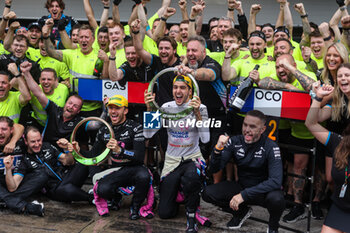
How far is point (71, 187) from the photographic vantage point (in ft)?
19.7

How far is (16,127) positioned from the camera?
625cm

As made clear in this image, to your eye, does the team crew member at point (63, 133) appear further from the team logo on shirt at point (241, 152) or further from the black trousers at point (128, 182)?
the team logo on shirt at point (241, 152)

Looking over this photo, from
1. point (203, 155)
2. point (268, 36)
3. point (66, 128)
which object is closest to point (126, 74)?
point (66, 128)

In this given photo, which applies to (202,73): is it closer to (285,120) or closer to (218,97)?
(218,97)

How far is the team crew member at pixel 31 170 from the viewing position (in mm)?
5711

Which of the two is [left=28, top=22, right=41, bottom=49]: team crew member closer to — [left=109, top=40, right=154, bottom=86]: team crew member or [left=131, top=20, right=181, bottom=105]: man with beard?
[left=109, top=40, right=154, bottom=86]: team crew member

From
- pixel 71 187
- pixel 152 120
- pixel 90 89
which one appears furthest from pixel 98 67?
pixel 71 187

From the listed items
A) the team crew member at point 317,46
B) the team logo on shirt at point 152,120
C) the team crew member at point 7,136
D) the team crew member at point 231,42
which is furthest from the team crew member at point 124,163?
the team crew member at point 317,46

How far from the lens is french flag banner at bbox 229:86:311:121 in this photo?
5340 mm

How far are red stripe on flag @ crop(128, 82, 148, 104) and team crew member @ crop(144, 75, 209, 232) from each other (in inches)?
25.3

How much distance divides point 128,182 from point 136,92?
1366 mm

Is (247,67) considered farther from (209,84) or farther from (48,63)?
(48,63)

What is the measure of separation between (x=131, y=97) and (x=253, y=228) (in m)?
2.47

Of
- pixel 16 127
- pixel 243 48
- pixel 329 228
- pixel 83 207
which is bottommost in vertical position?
pixel 83 207
